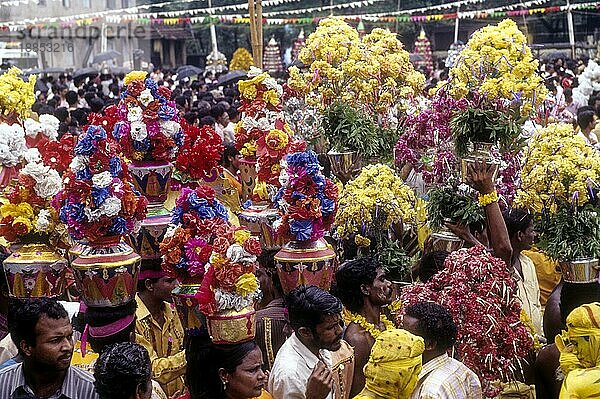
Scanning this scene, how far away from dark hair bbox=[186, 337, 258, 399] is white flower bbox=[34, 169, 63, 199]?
5.46ft

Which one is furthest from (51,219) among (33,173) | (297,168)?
(297,168)

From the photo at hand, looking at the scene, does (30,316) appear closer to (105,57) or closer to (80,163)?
(80,163)

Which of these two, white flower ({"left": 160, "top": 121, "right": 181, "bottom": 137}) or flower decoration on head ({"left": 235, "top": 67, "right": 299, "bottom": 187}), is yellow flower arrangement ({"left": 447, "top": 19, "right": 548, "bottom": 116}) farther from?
white flower ({"left": 160, "top": 121, "right": 181, "bottom": 137})

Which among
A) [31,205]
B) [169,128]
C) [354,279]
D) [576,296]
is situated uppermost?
[169,128]

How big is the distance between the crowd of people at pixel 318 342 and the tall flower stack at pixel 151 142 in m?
0.42

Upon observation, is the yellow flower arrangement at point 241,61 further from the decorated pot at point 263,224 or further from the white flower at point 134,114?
the white flower at point 134,114

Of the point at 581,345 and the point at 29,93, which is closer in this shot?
the point at 581,345

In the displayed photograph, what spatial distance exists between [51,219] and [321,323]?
1696 mm

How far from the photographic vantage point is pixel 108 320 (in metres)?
4.59

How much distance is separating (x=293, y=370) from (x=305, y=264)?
1022 mm

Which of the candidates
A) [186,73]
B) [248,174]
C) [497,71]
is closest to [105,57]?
[186,73]

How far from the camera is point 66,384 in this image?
3879 mm

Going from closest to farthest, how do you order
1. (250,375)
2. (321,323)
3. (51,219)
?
(250,375) → (321,323) → (51,219)

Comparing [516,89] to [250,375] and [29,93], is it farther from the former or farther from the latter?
[29,93]
